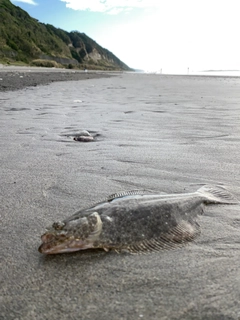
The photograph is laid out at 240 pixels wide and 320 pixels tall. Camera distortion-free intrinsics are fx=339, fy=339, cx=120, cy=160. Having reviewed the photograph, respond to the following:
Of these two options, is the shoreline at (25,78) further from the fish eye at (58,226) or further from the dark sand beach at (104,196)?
the fish eye at (58,226)

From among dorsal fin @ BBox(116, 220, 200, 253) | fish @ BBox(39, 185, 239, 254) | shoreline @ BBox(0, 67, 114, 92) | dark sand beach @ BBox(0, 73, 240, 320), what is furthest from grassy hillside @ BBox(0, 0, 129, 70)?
dorsal fin @ BBox(116, 220, 200, 253)

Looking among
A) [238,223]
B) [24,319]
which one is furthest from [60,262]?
[238,223]

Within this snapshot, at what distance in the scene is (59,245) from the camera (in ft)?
6.22

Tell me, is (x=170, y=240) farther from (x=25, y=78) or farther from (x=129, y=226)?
(x=25, y=78)

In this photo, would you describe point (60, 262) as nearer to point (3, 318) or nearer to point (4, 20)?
point (3, 318)

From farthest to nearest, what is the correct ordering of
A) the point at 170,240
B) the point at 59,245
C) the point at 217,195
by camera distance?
the point at 217,195 → the point at 170,240 → the point at 59,245

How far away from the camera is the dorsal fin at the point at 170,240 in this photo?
195cm

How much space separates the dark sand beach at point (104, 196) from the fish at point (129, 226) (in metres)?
0.06

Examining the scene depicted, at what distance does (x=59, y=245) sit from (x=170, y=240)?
65cm

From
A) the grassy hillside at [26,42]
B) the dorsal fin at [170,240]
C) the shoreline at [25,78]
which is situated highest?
the grassy hillside at [26,42]

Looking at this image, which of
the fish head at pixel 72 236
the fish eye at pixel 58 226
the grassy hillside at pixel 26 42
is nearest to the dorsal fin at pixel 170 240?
the fish head at pixel 72 236

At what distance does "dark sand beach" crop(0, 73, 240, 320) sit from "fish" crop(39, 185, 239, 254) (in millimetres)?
63

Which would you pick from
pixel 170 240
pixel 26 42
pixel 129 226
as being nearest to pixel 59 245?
pixel 129 226

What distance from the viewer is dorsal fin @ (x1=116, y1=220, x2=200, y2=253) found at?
1947 mm
